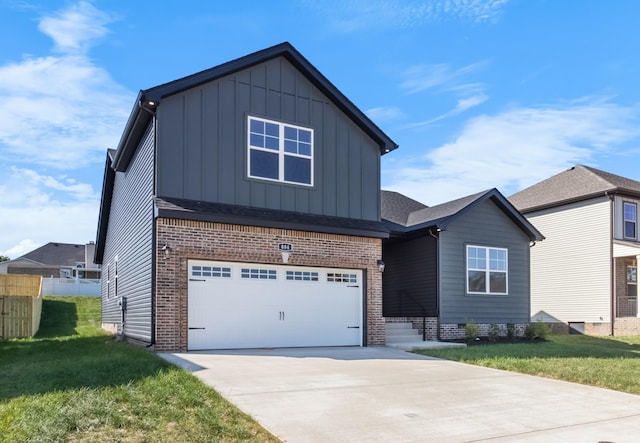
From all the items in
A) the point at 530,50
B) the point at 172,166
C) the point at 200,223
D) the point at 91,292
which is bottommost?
the point at 91,292

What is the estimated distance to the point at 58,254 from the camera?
5975cm

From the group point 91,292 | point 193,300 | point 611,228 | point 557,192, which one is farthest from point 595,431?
point 91,292

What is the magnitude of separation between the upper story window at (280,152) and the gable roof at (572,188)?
45.8 ft

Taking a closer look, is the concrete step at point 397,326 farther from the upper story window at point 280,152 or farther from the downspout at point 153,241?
the downspout at point 153,241

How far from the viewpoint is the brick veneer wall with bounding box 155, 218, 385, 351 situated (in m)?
11.4

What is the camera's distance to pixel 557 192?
24.5m

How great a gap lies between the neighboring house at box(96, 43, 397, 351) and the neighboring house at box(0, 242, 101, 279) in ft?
135

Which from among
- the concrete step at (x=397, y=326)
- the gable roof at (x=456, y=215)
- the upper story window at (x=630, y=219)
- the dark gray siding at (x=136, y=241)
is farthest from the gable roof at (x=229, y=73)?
the upper story window at (x=630, y=219)

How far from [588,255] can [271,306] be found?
620 inches

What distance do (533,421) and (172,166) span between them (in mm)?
8978

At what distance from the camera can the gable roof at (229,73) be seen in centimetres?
Answer: 1205

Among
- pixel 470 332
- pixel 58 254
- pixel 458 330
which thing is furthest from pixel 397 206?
pixel 58 254

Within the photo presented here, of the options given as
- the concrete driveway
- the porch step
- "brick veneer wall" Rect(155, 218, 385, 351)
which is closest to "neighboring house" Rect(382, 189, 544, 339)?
the porch step

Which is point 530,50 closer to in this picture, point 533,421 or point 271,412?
point 533,421
